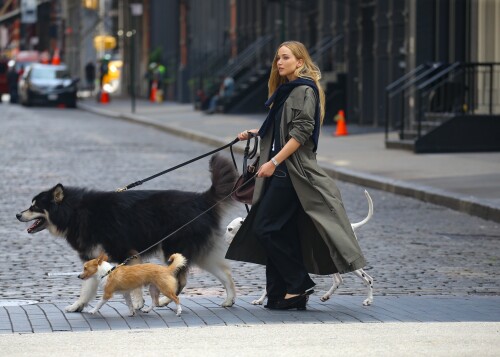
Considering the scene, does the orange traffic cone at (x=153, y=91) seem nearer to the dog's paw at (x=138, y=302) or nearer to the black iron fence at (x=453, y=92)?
the black iron fence at (x=453, y=92)

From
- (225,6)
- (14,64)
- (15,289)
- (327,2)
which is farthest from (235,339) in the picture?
(14,64)

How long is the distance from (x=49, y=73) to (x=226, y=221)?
4266 cm

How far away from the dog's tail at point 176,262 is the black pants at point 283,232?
0.53m

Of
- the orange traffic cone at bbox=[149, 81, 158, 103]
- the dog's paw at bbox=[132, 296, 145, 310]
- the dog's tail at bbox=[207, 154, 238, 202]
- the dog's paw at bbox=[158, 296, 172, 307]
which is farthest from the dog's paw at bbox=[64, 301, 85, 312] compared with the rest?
the orange traffic cone at bbox=[149, 81, 158, 103]

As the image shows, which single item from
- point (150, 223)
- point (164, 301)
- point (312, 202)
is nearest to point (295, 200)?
point (312, 202)

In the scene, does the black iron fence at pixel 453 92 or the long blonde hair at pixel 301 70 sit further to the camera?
the black iron fence at pixel 453 92

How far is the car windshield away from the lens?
56.8 metres

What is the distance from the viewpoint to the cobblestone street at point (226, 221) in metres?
11.3

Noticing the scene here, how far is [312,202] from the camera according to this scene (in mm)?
9633

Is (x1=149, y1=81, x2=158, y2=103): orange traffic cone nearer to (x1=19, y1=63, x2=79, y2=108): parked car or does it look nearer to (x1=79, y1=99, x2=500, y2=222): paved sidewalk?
(x1=19, y1=63, x2=79, y2=108): parked car

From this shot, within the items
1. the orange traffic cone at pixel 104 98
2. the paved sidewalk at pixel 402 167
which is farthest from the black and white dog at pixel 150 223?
the orange traffic cone at pixel 104 98

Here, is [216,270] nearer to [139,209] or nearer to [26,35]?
[139,209]

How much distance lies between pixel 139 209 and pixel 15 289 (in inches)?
66.7

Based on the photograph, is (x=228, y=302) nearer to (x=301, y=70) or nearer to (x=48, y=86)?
(x=301, y=70)
